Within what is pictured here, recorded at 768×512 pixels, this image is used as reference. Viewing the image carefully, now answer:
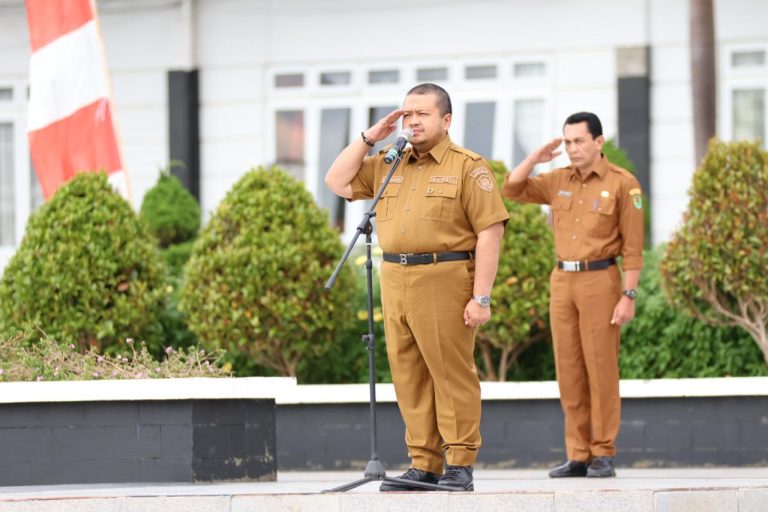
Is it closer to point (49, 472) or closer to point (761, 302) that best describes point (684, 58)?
point (761, 302)

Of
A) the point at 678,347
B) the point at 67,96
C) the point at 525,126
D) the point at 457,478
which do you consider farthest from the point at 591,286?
the point at 525,126

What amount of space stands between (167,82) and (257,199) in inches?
228

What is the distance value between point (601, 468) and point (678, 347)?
3005 mm

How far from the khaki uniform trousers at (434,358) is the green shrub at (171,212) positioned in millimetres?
8648

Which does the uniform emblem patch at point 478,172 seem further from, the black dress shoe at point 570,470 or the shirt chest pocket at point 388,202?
the black dress shoe at point 570,470

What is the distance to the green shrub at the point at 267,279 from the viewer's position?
11453 millimetres

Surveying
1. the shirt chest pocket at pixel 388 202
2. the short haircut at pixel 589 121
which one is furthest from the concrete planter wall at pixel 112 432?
the short haircut at pixel 589 121

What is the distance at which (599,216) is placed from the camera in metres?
8.92

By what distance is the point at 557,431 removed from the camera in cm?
1051

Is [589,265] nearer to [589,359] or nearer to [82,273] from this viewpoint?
[589,359]

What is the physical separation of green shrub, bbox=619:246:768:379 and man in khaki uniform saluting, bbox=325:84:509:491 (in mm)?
4526

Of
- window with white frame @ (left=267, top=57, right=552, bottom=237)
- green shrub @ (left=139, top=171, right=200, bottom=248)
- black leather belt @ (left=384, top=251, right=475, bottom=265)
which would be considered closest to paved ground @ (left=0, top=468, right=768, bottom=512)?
black leather belt @ (left=384, top=251, right=475, bottom=265)

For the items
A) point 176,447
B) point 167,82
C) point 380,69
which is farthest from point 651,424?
point 167,82

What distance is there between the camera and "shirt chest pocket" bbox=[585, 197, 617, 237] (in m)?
8.92
